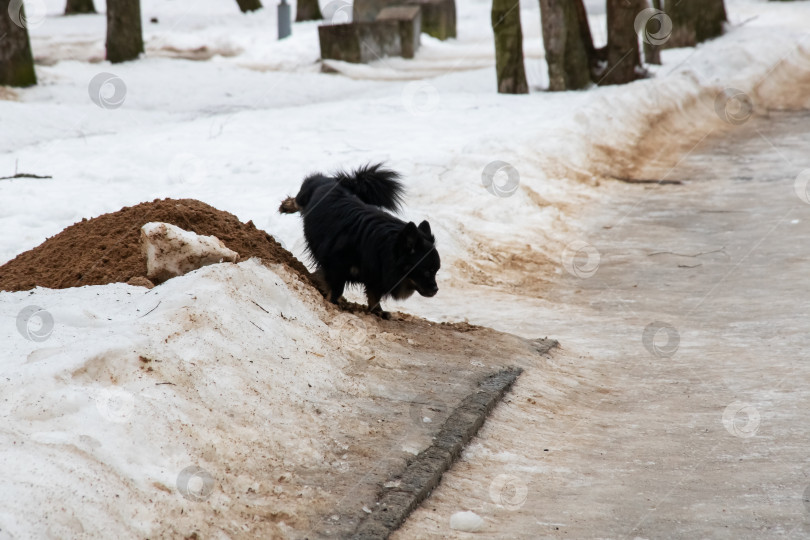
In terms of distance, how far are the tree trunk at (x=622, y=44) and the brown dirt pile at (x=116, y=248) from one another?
41.7 feet

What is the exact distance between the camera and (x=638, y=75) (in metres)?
18.8

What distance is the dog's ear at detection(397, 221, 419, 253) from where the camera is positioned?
655 centimetres

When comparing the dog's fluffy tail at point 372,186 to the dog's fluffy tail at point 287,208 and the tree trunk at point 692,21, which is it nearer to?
the dog's fluffy tail at point 287,208

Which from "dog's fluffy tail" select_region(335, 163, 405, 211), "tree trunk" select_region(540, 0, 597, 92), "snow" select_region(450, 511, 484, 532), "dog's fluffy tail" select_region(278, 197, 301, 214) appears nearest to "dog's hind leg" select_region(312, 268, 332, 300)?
"dog's fluffy tail" select_region(335, 163, 405, 211)

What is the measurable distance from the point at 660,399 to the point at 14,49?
A: 1436cm

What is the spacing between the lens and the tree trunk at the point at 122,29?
20.1 meters

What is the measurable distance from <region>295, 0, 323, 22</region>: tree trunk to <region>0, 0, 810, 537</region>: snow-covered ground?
90.3 inches

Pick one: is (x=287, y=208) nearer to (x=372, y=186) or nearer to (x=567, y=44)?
(x=372, y=186)

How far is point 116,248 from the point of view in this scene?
6473 mm

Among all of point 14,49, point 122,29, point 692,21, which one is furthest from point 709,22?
point 14,49

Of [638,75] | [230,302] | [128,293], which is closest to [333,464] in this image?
[230,302]

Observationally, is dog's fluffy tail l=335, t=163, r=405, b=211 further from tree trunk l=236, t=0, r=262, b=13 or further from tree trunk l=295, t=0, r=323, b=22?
tree trunk l=236, t=0, r=262, b=13

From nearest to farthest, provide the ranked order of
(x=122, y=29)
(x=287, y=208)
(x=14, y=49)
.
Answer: (x=287, y=208) → (x=14, y=49) → (x=122, y=29)

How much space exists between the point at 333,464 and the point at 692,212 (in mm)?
8392
